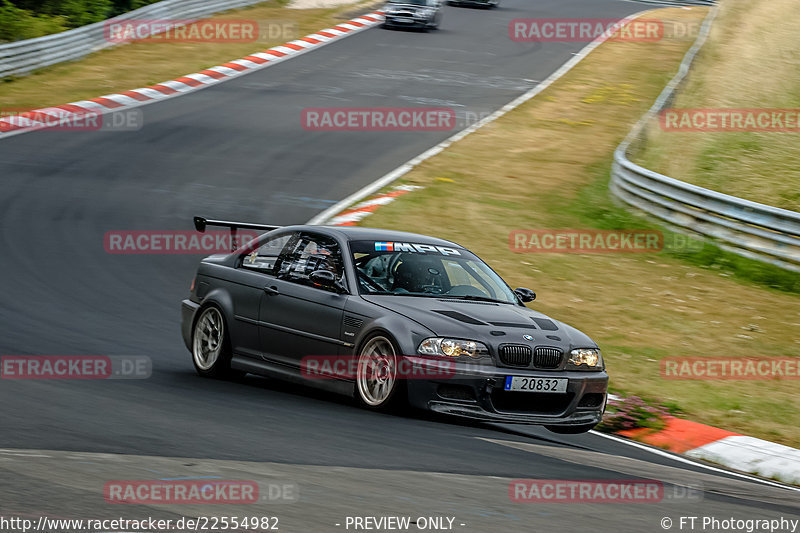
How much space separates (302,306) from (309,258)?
52cm

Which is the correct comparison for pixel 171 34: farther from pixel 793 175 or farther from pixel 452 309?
pixel 452 309

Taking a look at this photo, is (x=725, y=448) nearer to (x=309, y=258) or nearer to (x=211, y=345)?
(x=309, y=258)

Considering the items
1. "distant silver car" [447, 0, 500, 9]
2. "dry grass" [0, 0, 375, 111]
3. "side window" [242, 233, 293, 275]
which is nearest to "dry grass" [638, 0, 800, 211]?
"distant silver car" [447, 0, 500, 9]

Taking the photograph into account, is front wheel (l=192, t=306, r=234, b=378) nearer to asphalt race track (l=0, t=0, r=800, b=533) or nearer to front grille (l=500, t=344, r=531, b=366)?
asphalt race track (l=0, t=0, r=800, b=533)

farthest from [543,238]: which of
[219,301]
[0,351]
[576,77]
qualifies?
[576,77]

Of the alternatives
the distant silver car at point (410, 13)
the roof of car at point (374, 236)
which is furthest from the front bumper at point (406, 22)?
the roof of car at point (374, 236)

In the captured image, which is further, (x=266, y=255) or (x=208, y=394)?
(x=266, y=255)

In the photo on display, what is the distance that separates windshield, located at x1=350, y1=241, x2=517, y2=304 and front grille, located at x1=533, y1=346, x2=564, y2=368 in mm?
1035

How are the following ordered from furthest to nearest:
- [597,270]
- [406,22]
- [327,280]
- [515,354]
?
[406,22] → [597,270] → [327,280] → [515,354]

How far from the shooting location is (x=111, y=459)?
579 cm

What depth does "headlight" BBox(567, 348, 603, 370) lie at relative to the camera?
8.23 metres

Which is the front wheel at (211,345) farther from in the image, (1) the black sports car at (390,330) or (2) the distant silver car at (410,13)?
(2) the distant silver car at (410,13)

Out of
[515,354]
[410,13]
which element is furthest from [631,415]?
[410,13]

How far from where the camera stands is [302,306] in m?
8.84
